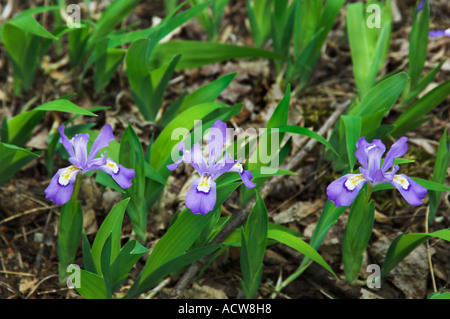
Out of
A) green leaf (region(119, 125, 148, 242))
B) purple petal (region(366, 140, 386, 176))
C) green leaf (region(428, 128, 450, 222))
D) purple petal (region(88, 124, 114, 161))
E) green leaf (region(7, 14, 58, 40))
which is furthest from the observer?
green leaf (region(7, 14, 58, 40))

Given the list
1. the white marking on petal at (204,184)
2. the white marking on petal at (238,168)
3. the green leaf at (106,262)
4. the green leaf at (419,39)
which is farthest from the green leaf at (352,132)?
the green leaf at (106,262)

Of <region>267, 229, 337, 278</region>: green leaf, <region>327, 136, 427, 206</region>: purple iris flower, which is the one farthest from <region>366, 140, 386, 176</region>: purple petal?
<region>267, 229, 337, 278</region>: green leaf

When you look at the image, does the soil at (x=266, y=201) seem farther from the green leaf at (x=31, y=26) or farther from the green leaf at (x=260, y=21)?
the green leaf at (x=31, y=26)

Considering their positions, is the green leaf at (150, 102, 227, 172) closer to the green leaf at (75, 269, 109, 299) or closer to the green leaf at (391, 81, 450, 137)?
the green leaf at (75, 269, 109, 299)

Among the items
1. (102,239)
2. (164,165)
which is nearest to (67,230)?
(102,239)

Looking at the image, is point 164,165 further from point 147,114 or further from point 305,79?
point 305,79

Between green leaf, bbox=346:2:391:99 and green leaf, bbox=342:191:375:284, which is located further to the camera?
green leaf, bbox=346:2:391:99

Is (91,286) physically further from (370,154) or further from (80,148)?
(370,154)

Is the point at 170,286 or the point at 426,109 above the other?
the point at 426,109
